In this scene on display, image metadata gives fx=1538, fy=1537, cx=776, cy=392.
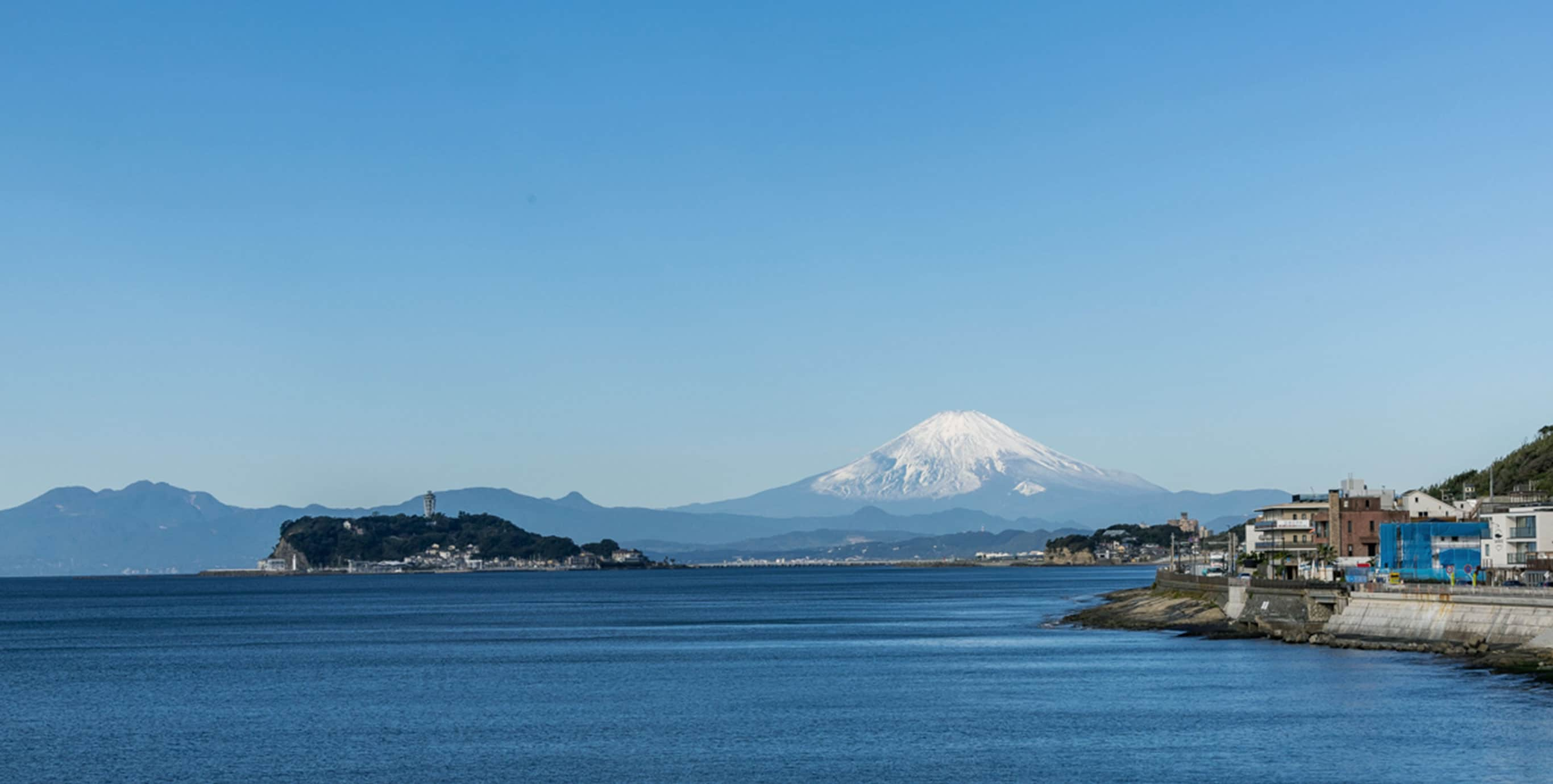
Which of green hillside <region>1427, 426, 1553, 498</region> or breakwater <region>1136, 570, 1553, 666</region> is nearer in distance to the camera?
breakwater <region>1136, 570, 1553, 666</region>

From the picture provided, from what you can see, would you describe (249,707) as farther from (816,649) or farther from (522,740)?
(816,649)

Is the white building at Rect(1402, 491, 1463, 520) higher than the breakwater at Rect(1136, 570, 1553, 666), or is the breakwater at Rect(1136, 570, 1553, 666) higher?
the white building at Rect(1402, 491, 1463, 520)

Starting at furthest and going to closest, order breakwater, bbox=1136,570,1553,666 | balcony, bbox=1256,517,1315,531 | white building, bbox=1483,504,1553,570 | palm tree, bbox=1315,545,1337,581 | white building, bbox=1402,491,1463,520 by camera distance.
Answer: balcony, bbox=1256,517,1315,531
palm tree, bbox=1315,545,1337,581
white building, bbox=1402,491,1463,520
white building, bbox=1483,504,1553,570
breakwater, bbox=1136,570,1553,666

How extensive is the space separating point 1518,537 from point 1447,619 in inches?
873

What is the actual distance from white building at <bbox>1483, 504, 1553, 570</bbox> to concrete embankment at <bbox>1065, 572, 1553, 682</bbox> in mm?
12672

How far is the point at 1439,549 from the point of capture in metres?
98.1

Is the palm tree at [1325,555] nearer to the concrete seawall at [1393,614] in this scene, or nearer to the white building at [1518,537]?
the concrete seawall at [1393,614]

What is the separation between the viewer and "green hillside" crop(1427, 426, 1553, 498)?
15225cm

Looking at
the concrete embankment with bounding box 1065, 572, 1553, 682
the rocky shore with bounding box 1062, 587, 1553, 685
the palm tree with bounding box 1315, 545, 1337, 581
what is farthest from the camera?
the palm tree with bounding box 1315, 545, 1337, 581

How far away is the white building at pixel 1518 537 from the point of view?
300 ft

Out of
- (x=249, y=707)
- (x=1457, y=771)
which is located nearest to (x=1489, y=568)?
(x=1457, y=771)

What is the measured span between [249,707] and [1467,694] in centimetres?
5041

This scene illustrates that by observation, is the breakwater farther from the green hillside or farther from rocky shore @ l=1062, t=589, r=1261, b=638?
the green hillside

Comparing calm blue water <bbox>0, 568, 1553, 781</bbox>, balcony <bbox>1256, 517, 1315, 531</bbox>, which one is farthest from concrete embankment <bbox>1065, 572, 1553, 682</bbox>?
balcony <bbox>1256, 517, 1315, 531</bbox>
